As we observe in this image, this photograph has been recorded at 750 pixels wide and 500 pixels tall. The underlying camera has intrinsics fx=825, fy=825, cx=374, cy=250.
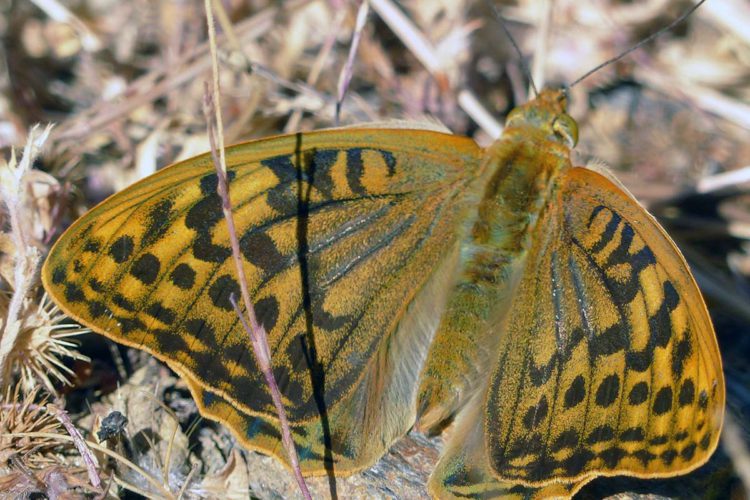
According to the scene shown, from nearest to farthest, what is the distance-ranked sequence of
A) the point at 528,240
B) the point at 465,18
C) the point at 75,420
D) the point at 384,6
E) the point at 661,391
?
1. the point at 661,391
2. the point at 528,240
3. the point at 75,420
4. the point at 384,6
5. the point at 465,18

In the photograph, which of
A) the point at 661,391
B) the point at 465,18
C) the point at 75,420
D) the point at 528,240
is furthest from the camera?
the point at 465,18

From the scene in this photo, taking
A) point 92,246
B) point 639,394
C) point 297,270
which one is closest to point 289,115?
point 297,270

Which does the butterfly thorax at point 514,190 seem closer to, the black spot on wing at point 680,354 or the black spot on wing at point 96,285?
the black spot on wing at point 680,354

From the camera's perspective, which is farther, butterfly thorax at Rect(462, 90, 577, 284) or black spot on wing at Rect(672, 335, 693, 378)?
butterfly thorax at Rect(462, 90, 577, 284)

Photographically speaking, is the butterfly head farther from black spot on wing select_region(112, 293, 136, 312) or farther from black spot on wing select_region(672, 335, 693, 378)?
black spot on wing select_region(112, 293, 136, 312)

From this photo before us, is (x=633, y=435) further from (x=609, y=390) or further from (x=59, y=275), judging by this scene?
(x=59, y=275)

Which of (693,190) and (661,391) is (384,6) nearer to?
(693,190)

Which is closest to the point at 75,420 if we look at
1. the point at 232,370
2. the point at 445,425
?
the point at 232,370

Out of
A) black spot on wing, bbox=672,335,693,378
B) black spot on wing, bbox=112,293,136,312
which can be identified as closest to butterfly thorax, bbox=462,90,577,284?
black spot on wing, bbox=672,335,693,378
